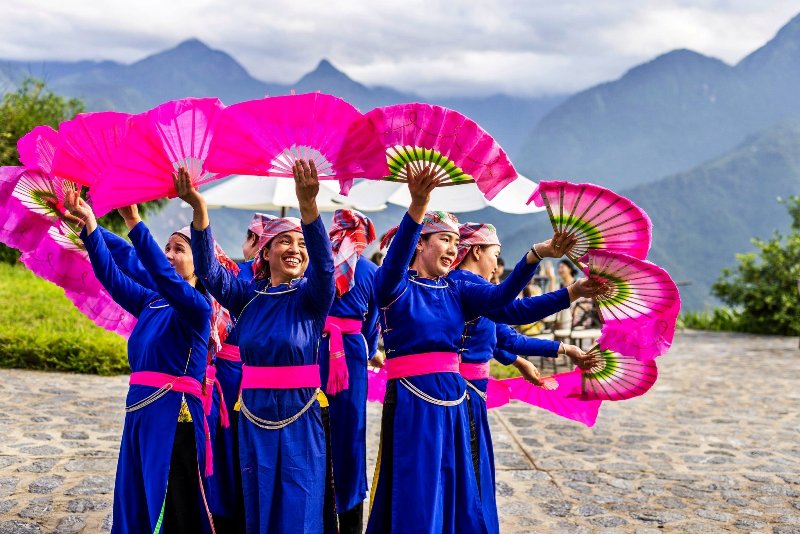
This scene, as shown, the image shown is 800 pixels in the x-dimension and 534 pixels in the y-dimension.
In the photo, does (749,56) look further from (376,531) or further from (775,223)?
(376,531)

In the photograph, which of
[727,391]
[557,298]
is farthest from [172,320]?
[727,391]

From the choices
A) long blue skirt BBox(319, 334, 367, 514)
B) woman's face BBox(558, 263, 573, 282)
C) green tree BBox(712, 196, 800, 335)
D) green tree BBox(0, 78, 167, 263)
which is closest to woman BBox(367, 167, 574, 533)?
long blue skirt BBox(319, 334, 367, 514)

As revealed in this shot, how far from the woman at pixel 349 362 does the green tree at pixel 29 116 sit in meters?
13.0

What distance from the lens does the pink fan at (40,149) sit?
11.6 ft

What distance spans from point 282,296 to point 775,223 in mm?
144424

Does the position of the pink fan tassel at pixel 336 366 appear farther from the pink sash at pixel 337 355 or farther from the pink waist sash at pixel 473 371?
the pink waist sash at pixel 473 371

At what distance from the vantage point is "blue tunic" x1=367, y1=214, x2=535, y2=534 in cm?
356

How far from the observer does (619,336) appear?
368 cm

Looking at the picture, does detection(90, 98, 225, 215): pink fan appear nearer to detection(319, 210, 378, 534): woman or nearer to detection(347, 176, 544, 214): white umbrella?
detection(319, 210, 378, 534): woman

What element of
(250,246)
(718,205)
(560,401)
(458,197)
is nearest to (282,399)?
(250,246)

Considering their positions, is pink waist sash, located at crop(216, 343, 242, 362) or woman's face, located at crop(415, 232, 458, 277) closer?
woman's face, located at crop(415, 232, 458, 277)

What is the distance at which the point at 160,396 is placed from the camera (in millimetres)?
3543

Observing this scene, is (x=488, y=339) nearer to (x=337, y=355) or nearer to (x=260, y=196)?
(x=337, y=355)

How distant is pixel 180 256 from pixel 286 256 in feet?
1.84
